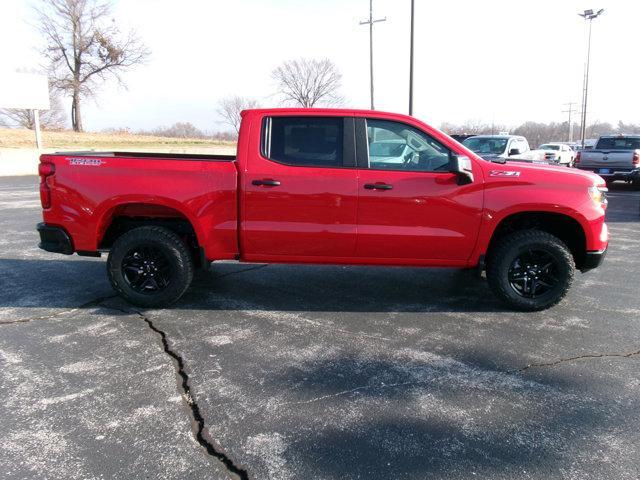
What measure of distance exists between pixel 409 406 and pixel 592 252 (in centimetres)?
270

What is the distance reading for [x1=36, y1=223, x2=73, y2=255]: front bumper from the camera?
15.1 feet

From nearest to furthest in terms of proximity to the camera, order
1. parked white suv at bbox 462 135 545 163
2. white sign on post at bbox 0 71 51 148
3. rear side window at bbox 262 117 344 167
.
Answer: rear side window at bbox 262 117 344 167 < parked white suv at bbox 462 135 545 163 < white sign on post at bbox 0 71 51 148

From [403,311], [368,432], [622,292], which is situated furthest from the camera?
[622,292]

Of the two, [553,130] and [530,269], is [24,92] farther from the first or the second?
[553,130]

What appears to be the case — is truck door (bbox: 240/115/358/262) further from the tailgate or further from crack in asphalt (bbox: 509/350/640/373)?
the tailgate

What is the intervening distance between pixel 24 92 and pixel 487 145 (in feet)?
77.3

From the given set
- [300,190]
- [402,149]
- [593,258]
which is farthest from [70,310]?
[593,258]

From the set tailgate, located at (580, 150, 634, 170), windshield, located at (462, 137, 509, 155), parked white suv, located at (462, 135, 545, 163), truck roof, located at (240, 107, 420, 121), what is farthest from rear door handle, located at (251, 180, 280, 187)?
tailgate, located at (580, 150, 634, 170)

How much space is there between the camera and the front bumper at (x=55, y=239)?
15.1 ft

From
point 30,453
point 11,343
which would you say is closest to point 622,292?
point 30,453

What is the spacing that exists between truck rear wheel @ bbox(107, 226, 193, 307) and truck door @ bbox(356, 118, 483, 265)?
1710mm

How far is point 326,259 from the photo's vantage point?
463 cm

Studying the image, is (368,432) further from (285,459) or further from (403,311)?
(403,311)

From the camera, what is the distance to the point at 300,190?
4.41m
